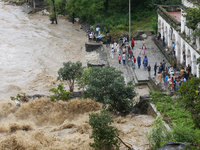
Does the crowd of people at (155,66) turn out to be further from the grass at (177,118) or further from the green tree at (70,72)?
the green tree at (70,72)

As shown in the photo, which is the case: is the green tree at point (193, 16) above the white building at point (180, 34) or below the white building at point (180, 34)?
above

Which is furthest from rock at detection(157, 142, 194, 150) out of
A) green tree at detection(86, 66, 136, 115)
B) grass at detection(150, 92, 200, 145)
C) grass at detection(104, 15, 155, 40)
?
grass at detection(104, 15, 155, 40)

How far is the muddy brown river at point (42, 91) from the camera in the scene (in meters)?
15.3

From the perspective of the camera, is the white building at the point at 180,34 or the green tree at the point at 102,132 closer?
the green tree at the point at 102,132

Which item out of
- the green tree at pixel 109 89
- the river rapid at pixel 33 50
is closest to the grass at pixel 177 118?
the green tree at pixel 109 89

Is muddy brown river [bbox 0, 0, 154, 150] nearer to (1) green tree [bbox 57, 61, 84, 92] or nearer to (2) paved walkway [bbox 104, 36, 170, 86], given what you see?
(2) paved walkway [bbox 104, 36, 170, 86]

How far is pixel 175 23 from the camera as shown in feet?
87.8

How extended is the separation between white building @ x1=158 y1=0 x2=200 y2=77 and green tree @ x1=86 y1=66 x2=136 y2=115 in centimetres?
696

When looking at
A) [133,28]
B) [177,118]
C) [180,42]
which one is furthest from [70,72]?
[133,28]

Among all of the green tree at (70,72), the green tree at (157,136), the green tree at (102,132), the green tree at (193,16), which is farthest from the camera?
the green tree at (70,72)

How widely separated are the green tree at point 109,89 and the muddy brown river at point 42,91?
→ 3.22 feet

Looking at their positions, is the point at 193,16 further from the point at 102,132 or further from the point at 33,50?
the point at 33,50

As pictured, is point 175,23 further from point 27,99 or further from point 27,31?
point 27,31

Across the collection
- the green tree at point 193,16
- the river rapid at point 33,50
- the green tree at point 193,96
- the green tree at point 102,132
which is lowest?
the river rapid at point 33,50
